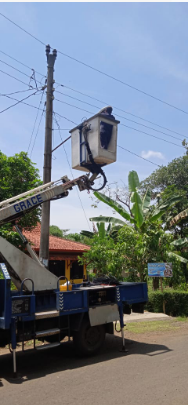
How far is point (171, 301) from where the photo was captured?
13758 millimetres

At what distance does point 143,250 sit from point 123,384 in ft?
28.8

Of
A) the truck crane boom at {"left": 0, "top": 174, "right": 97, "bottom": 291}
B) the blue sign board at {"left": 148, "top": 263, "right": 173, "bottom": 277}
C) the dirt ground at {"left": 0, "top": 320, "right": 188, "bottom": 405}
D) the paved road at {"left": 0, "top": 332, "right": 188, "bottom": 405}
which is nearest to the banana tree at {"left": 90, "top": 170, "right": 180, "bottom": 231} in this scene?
the blue sign board at {"left": 148, "top": 263, "right": 173, "bottom": 277}

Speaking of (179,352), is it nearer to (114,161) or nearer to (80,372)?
(80,372)

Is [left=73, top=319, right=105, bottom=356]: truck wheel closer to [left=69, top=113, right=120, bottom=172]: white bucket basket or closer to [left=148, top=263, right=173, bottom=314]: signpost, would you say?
[left=69, top=113, right=120, bottom=172]: white bucket basket

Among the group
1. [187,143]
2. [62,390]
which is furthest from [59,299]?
[187,143]

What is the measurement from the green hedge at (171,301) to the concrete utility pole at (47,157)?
5.12 metres

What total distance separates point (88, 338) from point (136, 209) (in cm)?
833

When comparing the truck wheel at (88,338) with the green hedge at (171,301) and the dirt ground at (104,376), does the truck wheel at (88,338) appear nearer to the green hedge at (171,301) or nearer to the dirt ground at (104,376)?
the dirt ground at (104,376)

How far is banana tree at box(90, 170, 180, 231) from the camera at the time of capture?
15.9m

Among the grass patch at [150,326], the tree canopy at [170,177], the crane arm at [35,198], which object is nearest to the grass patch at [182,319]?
the grass patch at [150,326]

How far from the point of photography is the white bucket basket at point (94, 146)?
786 centimetres

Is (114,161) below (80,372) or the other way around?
the other way around

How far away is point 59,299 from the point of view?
24.8 feet

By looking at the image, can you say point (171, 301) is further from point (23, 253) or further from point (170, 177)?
point (170, 177)
